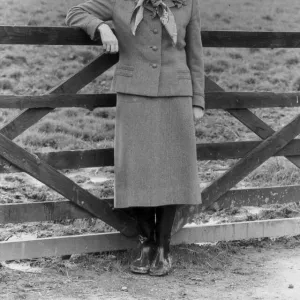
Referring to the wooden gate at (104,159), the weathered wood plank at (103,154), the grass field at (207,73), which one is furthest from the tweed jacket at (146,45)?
the grass field at (207,73)

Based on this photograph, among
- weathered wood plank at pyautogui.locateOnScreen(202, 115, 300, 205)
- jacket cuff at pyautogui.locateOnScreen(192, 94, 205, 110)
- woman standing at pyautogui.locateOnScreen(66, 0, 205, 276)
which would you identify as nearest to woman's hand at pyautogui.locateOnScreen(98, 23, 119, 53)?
woman standing at pyautogui.locateOnScreen(66, 0, 205, 276)

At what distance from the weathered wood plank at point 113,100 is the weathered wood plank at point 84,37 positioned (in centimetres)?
34

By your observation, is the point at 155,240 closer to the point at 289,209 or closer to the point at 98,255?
the point at 98,255

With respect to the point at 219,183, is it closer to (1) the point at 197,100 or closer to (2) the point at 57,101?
(1) the point at 197,100

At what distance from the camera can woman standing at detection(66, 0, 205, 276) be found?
430 cm

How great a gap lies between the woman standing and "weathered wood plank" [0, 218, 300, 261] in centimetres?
57

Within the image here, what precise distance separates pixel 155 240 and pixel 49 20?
8442mm

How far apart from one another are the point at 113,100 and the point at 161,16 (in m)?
0.72

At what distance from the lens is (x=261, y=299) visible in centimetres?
424

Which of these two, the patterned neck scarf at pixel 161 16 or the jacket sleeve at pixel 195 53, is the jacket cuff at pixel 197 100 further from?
the patterned neck scarf at pixel 161 16

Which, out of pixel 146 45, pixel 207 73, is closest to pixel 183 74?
pixel 146 45

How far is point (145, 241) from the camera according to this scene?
4.73 meters

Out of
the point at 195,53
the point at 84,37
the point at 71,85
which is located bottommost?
the point at 71,85

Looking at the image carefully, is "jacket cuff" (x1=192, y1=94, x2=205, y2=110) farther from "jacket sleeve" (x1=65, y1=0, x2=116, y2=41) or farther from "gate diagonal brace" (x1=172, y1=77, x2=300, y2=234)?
"jacket sleeve" (x1=65, y1=0, x2=116, y2=41)
